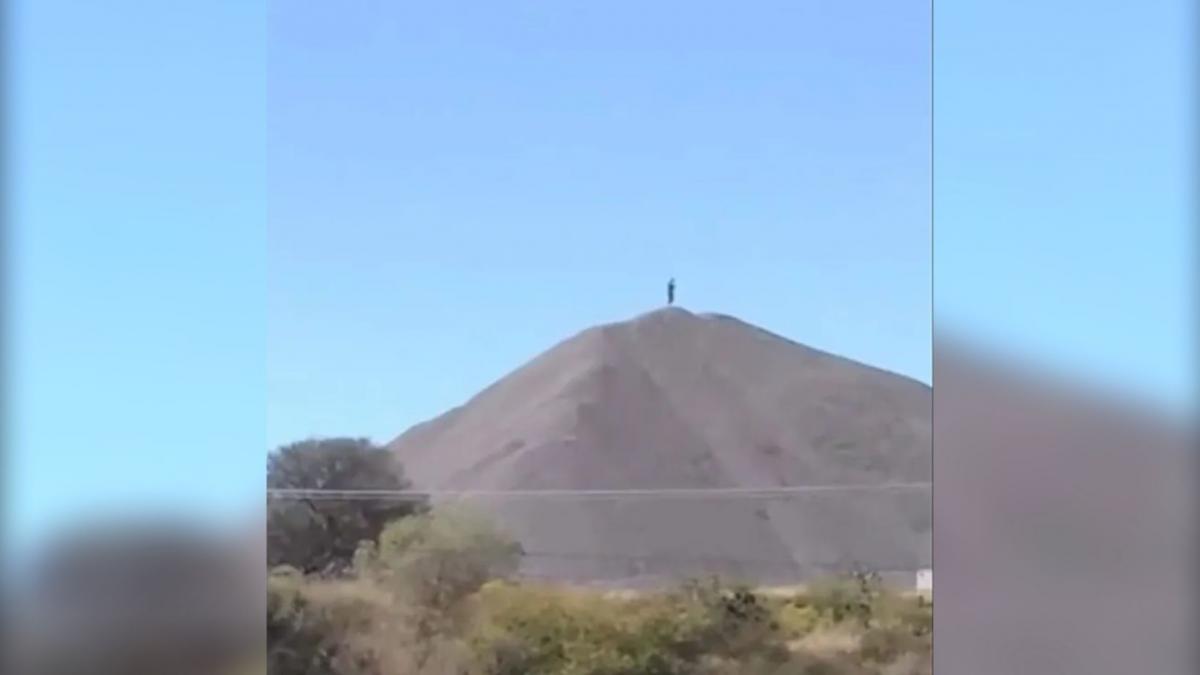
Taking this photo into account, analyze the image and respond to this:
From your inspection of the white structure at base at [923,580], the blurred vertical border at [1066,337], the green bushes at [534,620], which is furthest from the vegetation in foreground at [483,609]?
the blurred vertical border at [1066,337]

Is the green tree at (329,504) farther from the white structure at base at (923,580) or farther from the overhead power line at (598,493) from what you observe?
the white structure at base at (923,580)

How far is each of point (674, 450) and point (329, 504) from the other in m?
1.01

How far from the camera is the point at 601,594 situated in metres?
3.19

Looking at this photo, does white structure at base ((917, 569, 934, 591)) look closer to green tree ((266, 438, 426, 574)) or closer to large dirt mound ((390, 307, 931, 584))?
large dirt mound ((390, 307, 931, 584))

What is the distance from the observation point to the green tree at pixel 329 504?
300 cm

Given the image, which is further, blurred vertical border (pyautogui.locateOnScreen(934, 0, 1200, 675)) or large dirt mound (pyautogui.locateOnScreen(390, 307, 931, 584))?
large dirt mound (pyautogui.locateOnScreen(390, 307, 931, 584))

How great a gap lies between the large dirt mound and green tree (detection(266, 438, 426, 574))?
8cm

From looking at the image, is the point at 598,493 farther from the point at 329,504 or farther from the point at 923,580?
the point at 923,580

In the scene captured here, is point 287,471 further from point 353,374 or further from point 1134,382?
point 1134,382

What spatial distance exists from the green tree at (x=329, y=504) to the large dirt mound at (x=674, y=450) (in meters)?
0.08

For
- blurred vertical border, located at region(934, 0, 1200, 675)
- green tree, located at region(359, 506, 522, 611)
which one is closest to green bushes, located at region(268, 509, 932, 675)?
green tree, located at region(359, 506, 522, 611)

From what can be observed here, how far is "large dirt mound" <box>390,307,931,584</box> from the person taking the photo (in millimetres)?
3152

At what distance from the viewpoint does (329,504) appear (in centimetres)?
312

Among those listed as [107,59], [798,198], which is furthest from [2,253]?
[798,198]
